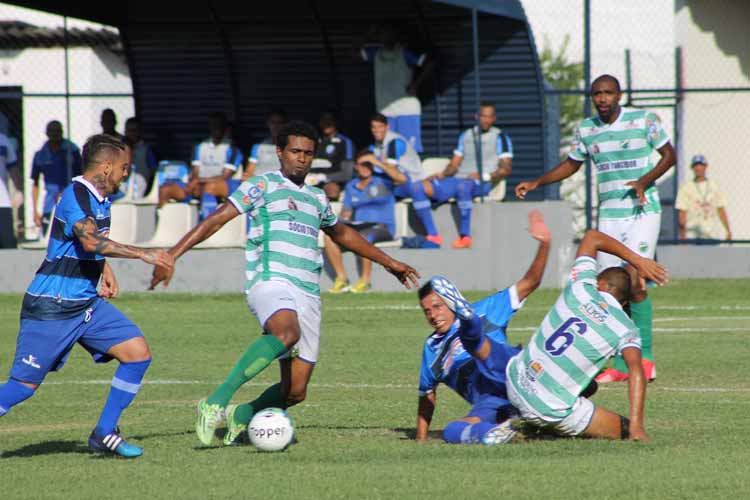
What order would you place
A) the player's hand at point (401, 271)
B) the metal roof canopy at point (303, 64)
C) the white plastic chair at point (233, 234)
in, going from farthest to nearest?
the metal roof canopy at point (303, 64) → the white plastic chair at point (233, 234) → the player's hand at point (401, 271)

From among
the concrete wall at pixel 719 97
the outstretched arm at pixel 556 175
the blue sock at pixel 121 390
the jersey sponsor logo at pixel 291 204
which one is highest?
the concrete wall at pixel 719 97

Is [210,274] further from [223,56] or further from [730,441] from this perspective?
[730,441]

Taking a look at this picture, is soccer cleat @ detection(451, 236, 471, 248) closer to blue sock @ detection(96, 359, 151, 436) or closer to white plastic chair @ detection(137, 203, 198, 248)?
white plastic chair @ detection(137, 203, 198, 248)

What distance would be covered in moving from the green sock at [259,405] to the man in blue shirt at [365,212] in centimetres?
1023

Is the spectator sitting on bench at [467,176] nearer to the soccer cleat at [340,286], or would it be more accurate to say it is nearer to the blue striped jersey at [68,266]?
the soccer cleat at [340,286]

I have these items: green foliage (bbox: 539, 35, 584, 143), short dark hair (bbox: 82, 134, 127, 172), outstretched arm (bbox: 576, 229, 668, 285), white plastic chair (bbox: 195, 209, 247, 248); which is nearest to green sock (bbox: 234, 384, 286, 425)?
short dark hair (bbox: 82, 134, 127, 172)

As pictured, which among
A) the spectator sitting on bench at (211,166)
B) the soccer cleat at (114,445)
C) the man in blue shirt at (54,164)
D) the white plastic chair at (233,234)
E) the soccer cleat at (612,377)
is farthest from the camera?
the man in blue shirt at (54,164)

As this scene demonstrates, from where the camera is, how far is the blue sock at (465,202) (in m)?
18.7

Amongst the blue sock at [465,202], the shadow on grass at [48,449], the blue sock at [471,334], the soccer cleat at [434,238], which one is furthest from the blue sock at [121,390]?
the blue sock at [465,202]

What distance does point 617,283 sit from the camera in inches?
320

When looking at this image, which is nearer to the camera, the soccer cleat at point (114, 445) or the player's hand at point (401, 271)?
the soccer cleat at point (114, 445)

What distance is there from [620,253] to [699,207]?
13.5m

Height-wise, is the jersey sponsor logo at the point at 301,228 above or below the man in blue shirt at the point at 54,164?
below

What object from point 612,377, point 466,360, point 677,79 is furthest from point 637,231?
point 677,79
